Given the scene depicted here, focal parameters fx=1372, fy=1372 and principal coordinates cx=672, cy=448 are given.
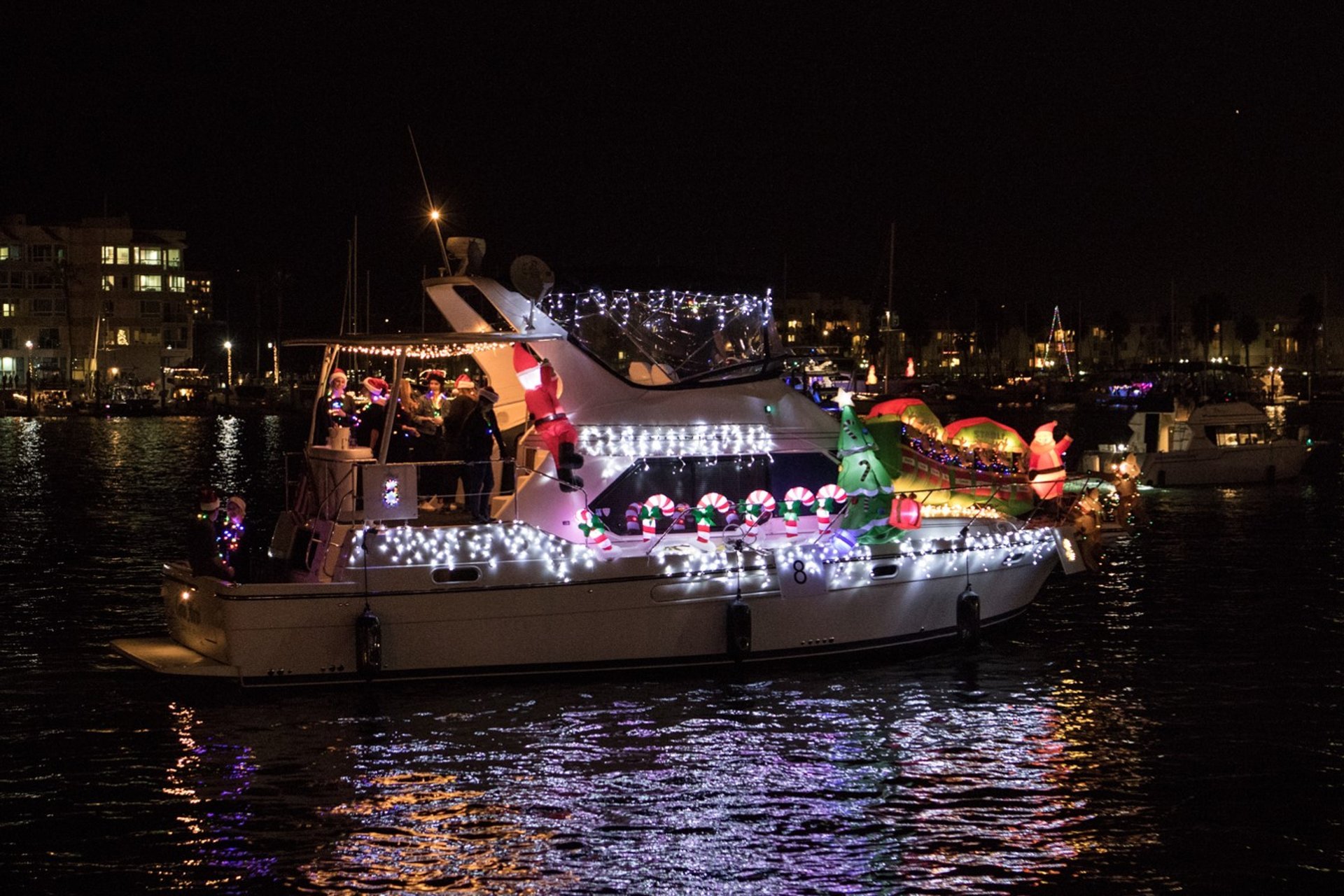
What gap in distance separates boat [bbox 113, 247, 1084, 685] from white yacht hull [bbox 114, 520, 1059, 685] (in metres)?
0.02

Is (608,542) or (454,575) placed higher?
(608,542)

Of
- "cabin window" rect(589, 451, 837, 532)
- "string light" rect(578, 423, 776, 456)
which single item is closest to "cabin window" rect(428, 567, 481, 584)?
"cabin window" rect(589, 451, 837, 532)

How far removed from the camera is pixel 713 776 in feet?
44.8

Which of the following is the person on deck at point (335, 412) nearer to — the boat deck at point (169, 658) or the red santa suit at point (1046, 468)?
the boat deck at point (169, 658)

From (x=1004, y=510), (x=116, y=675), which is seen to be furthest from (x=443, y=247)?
(x=1004, y=510)

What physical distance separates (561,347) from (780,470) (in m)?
3.19

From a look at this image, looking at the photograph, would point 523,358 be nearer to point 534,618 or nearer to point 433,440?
point 433,440

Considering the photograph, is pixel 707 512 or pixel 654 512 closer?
pixel 654 512

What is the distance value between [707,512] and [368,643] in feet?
Answer: 13.9

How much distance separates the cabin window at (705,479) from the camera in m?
16.6

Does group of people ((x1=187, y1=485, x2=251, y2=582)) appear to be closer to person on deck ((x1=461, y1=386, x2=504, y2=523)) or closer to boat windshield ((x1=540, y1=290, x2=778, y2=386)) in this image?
person on deck ((x1=461, y1=386, x2=504, y2=523))

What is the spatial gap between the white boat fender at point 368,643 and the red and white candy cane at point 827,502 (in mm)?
5429

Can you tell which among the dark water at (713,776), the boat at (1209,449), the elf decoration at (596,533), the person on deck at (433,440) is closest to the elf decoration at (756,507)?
the elf decoration at (596,533)

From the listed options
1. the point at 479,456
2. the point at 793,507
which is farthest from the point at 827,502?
the point at 479,456
